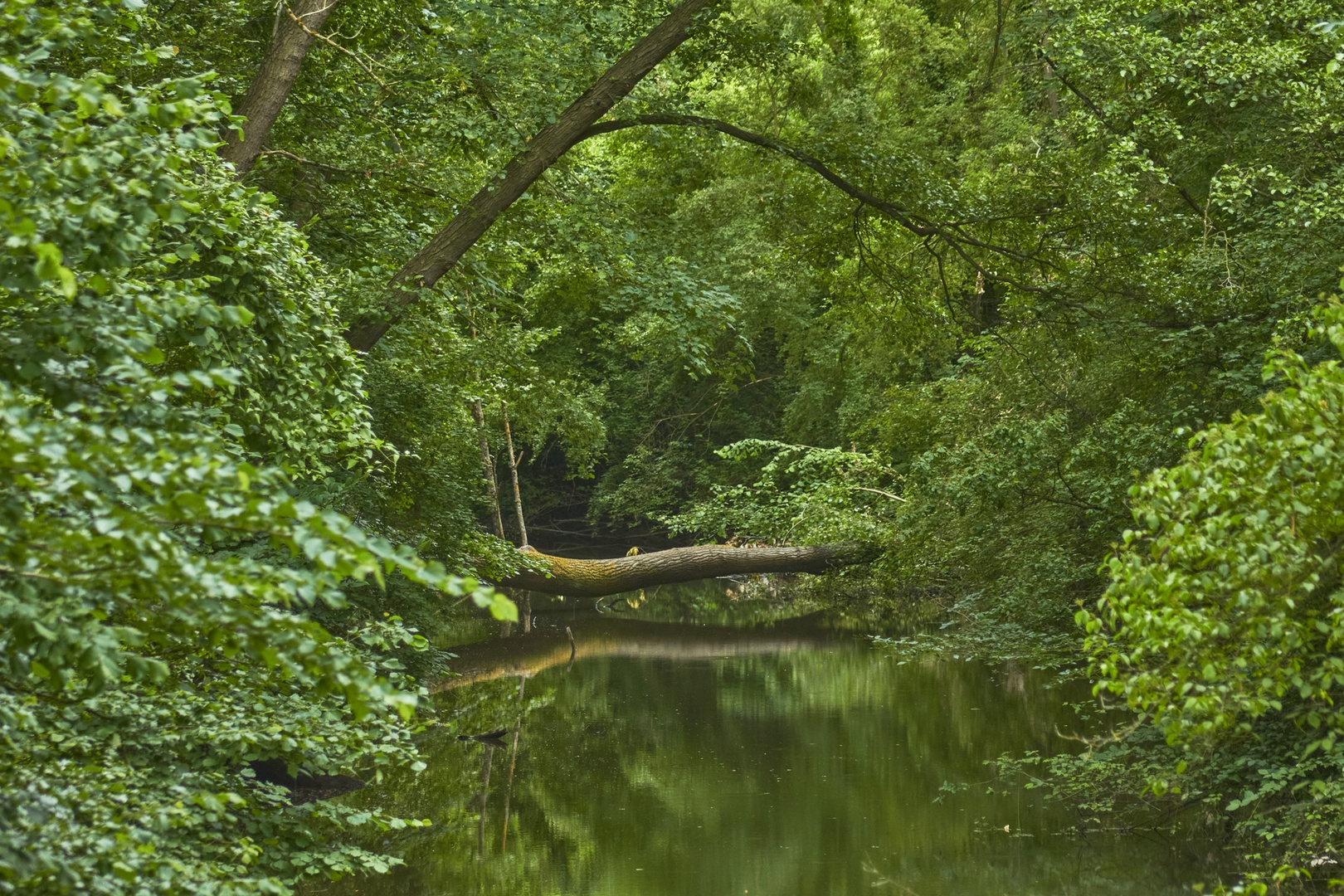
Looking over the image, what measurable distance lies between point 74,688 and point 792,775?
6.98 metres

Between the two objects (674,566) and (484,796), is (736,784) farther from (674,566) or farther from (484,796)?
(674,566)

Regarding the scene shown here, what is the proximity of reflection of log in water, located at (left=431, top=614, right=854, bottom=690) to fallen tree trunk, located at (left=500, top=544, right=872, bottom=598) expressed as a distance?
0.90m

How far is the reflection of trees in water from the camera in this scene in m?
7.36

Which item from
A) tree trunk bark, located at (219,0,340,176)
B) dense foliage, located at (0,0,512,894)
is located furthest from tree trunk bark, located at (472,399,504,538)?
dense foliage, located at (0,0,512,894)

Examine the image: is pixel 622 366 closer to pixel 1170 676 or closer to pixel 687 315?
pixel 687 315

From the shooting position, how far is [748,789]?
30.4 ft

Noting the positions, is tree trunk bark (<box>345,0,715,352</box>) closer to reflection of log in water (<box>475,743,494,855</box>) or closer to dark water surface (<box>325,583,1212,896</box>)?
reflection of log in water (<box>475,743,494,855</box>)

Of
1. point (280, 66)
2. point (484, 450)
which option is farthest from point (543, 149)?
point (484, 450)

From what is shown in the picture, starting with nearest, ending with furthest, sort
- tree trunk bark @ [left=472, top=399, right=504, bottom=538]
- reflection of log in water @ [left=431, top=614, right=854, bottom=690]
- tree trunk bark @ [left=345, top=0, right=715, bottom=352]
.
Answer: tree trunk bark @ [left=345, top=0, right=715, bottom=352] → tree trunk bark @ [left=472, top=399, right=504, bottom=538] → reflection of log in water @ [left=431, top=614, right=854, bottom=690]

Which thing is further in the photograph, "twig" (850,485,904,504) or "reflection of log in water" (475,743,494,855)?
"twig" (850,485,904,504)

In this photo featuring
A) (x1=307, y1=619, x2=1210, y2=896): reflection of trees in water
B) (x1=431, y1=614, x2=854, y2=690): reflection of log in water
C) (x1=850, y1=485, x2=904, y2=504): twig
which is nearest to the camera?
(x1=307, y1=619, x2=1210, y2=896): reflection of trees in water

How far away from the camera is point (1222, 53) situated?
7504 millimetres

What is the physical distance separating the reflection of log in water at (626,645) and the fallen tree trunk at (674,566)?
895 millimetres

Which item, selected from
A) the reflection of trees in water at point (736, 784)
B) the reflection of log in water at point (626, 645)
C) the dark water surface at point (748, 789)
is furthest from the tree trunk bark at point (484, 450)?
the reflection of trees in water at point (736, 784)
